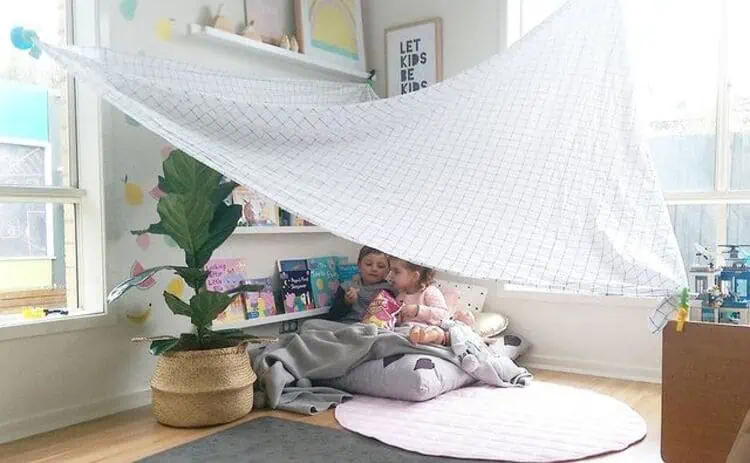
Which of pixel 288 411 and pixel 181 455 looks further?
pixel 288 411

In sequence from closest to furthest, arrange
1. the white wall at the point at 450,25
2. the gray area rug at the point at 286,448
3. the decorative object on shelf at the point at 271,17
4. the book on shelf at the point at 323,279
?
the gray area rug at the point at 286,448 < the decorative object on shelf at the point at 271,17 < the book on shelf at the point at 323,279 < the white wall at the point at 450,25

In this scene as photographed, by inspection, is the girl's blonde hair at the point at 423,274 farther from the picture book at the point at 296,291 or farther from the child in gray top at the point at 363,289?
the picture book at the point at 296,291

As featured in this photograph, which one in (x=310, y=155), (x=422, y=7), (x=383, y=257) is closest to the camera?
(x=310, y=155)

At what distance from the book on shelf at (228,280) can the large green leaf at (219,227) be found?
433 mm

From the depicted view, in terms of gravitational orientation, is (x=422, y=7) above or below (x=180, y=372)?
above

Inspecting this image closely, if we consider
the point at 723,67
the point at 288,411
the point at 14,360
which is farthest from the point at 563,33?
the point at 14,360

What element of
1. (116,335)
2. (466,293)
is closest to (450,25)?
(466,293)

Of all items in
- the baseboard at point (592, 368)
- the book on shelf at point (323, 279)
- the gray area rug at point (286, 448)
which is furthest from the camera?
the book on shelf at point (323, 279)

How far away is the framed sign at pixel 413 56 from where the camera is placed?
4.07m

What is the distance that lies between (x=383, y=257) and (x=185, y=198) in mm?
1250

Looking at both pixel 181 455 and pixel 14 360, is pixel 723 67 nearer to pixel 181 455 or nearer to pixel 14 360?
pixel 181 455

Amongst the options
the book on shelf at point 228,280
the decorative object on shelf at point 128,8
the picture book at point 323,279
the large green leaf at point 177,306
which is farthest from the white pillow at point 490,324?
the decorative object on shelf at point 128,8

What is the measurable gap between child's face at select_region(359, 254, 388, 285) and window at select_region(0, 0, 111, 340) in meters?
1.31

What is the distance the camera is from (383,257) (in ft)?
12.2
